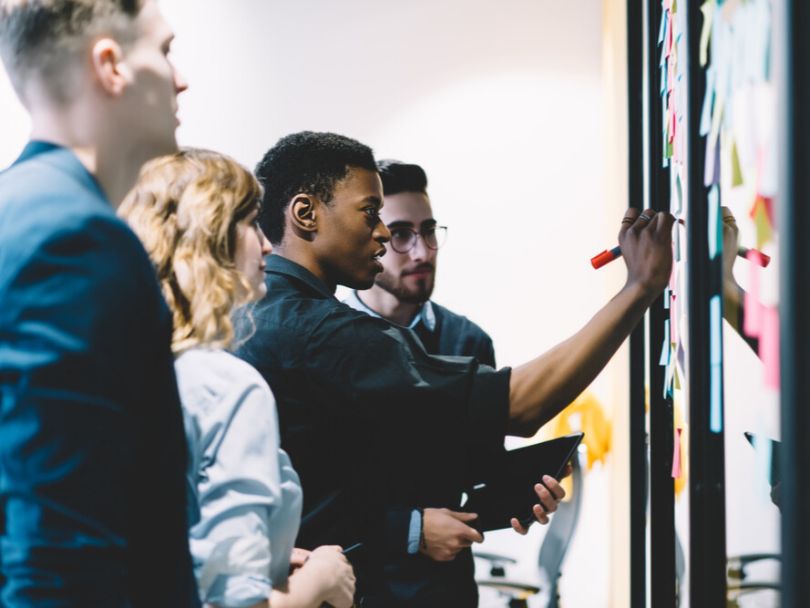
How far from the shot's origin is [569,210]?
332 cm

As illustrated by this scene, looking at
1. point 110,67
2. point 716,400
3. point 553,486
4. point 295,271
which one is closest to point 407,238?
point 295,271

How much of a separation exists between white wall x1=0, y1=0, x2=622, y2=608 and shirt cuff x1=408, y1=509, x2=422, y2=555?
6.24 feet

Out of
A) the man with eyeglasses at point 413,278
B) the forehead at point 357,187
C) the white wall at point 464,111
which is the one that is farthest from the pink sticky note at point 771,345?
the white wall at point 464,111

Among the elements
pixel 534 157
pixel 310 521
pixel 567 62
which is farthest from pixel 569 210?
pixel 310 521

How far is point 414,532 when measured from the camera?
56.7 inches

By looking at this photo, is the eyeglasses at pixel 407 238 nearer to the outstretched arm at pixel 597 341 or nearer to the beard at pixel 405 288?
the beard at pixel 405 288

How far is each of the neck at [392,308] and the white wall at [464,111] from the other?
987 millimetres

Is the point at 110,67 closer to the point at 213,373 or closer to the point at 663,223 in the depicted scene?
the point at 213,373

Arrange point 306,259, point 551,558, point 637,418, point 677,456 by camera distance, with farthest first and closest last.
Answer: point 551,558 < point 637,418 < point 306,259 < point 677,456

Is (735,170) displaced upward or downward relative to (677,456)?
upward

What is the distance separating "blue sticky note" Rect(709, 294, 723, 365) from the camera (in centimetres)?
107

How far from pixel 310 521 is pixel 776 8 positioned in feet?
3.24

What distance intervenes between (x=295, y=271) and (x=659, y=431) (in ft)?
2.10

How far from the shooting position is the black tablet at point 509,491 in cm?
149
